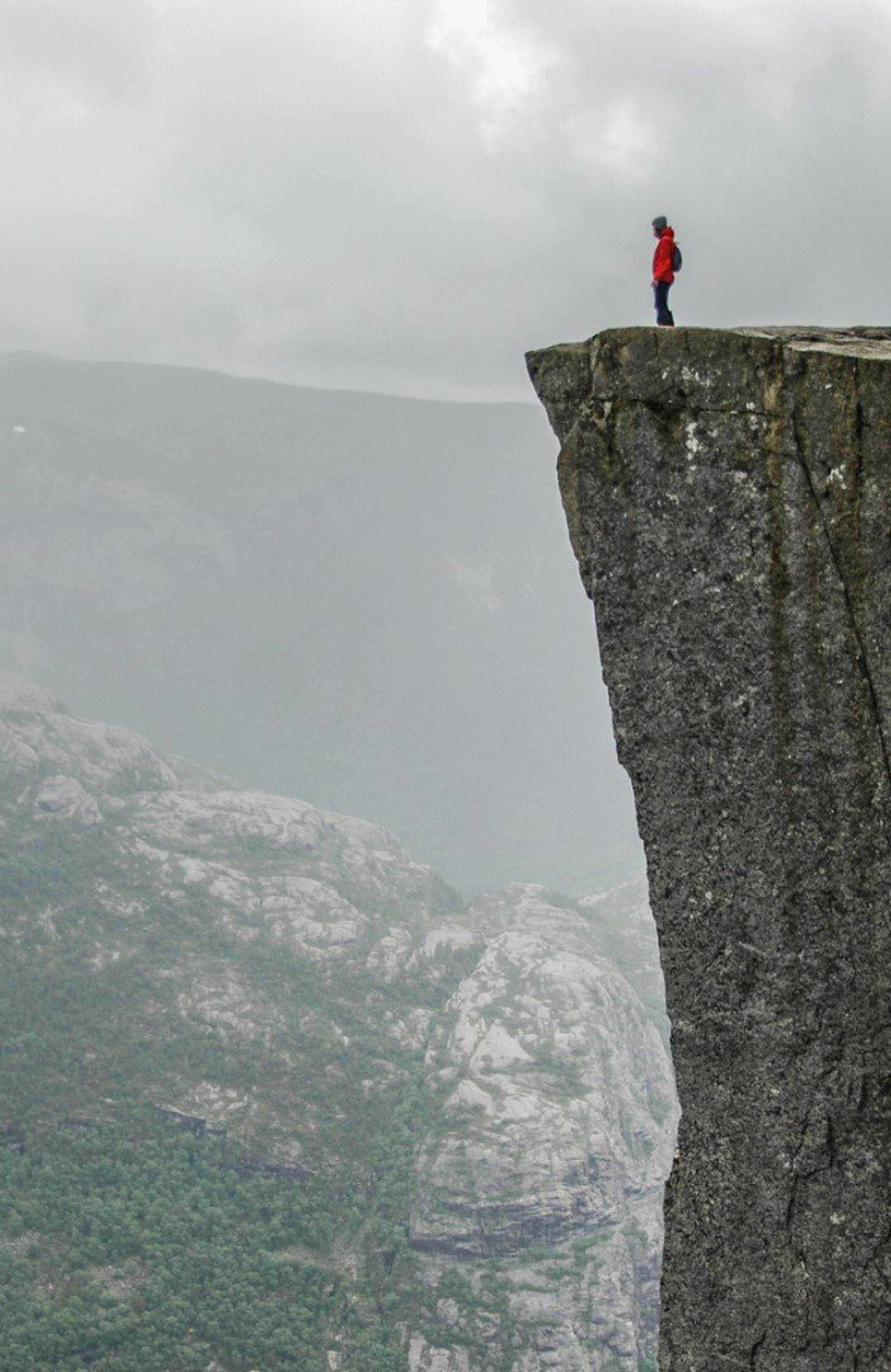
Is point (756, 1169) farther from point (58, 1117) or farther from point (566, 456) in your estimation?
point (58, 1117)

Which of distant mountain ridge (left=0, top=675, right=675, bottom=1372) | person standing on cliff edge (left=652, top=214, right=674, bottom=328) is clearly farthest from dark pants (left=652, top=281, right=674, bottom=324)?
distant mountain ridge (left=0, top=675, right=675, bottom=1372)

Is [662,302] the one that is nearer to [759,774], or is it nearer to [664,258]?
[664,258]

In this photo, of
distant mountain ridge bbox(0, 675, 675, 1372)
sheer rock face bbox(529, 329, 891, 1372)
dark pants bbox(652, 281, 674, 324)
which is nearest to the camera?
sheer rock face bbox(529, 329, 891, 1372)

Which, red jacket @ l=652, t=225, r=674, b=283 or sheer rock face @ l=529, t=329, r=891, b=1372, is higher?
red jacket @ l=652, t=225, r=674, b=283

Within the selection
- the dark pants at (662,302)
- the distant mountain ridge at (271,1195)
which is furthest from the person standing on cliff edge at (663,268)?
the distant mountain ridge at (271,1195)

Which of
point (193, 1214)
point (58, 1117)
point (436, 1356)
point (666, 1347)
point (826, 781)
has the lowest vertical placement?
point (436, 1356)

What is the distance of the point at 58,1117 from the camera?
152000 mm

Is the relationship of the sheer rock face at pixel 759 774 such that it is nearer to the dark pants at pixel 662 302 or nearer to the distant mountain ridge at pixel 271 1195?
the dark pants at pixel 662 302

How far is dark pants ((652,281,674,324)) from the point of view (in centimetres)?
Answer: 1461

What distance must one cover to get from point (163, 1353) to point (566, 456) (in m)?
130

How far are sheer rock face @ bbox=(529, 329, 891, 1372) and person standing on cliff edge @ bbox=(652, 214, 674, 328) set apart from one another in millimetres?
2528

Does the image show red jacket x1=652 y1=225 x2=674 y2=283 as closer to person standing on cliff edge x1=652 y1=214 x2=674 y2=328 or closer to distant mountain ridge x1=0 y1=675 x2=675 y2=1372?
person standing on cliff edge x1=652 y1=214 x2=674 y2=328

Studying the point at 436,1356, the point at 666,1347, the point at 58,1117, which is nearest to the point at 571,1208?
the point at 436,1356

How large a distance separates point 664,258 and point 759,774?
659cm
